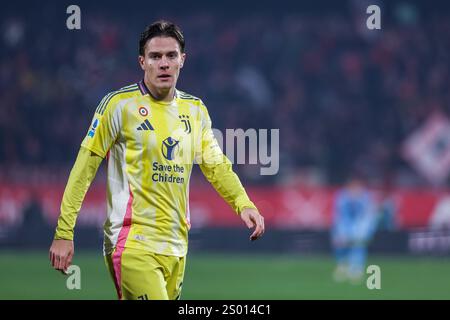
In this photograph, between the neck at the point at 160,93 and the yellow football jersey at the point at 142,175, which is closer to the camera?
the yellow football jersey at the point at 142,175

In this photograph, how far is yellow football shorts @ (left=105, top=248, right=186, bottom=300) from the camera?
5.60 metres

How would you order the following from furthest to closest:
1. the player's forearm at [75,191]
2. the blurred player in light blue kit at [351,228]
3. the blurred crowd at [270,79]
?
the blurred crowd at [270,79] < the blurred player in light blue kit at [351,228] < the player's forearm at [75,191]

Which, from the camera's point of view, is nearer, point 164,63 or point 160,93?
point 164,63

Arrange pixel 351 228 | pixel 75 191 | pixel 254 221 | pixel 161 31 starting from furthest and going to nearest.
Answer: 1. pixel 351 228
2. pixel 161 31
3. pixel 254 221
4. pixel 75 191

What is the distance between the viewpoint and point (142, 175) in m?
5.81

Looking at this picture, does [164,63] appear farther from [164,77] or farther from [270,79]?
[270,79]

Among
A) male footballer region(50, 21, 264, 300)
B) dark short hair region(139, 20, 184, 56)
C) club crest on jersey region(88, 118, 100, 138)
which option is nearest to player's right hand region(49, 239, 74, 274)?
male footballer region(50, 21, 264, 300)

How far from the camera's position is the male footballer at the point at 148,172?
571cm

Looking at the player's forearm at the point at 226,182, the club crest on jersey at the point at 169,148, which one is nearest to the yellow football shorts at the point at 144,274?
the player's forearm at the point at 226,182

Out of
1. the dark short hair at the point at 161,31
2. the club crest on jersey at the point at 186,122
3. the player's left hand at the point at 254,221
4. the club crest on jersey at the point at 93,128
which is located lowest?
the player's left hand at the point at 254,221

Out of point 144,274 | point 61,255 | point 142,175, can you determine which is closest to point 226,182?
point 142,175

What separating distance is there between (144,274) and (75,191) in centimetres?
62

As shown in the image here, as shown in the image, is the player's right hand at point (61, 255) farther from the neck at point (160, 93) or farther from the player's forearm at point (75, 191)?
the neck at point (160, 93)

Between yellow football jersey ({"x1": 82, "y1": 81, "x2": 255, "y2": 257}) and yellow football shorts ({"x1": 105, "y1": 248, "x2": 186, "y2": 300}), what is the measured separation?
0.05 meters
